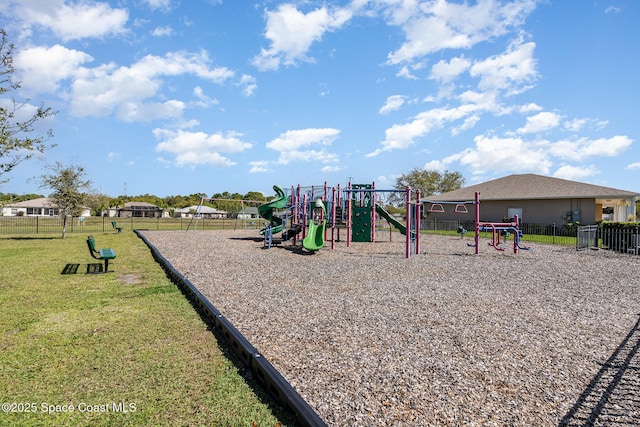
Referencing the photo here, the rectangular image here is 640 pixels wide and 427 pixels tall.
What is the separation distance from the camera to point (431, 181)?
55.2 metres

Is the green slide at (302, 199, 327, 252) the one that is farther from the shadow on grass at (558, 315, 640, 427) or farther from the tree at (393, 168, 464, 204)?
the tree at (393, 168, 464, 204)

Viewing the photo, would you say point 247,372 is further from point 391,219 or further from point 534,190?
point 534,190

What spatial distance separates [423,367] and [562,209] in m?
30.3

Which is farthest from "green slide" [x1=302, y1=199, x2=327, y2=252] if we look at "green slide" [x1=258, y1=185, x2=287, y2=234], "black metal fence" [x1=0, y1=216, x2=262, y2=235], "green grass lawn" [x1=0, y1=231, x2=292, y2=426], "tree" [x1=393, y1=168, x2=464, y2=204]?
"tree" [x1=393, y1=168, x2=464, y2=204]

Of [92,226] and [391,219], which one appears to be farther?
[92,226]

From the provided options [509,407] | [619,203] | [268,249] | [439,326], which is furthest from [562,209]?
[509,407]

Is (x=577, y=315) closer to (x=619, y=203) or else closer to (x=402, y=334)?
(x=402, y=334)

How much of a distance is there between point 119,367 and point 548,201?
A: 32.4 meters

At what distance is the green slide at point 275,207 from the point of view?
1762 centimetres

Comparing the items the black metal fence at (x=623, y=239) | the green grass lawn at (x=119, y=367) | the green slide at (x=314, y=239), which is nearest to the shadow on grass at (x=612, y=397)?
the green grass lawn at (x=119, y=367)

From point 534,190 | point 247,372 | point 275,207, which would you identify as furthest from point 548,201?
Result: point 247,372

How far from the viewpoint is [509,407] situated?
309 centimetres

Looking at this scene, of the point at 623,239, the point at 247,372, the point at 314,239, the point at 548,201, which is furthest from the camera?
the point at 548,201

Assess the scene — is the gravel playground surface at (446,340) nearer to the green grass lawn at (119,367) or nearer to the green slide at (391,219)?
the green grass lawn at (119,367)
